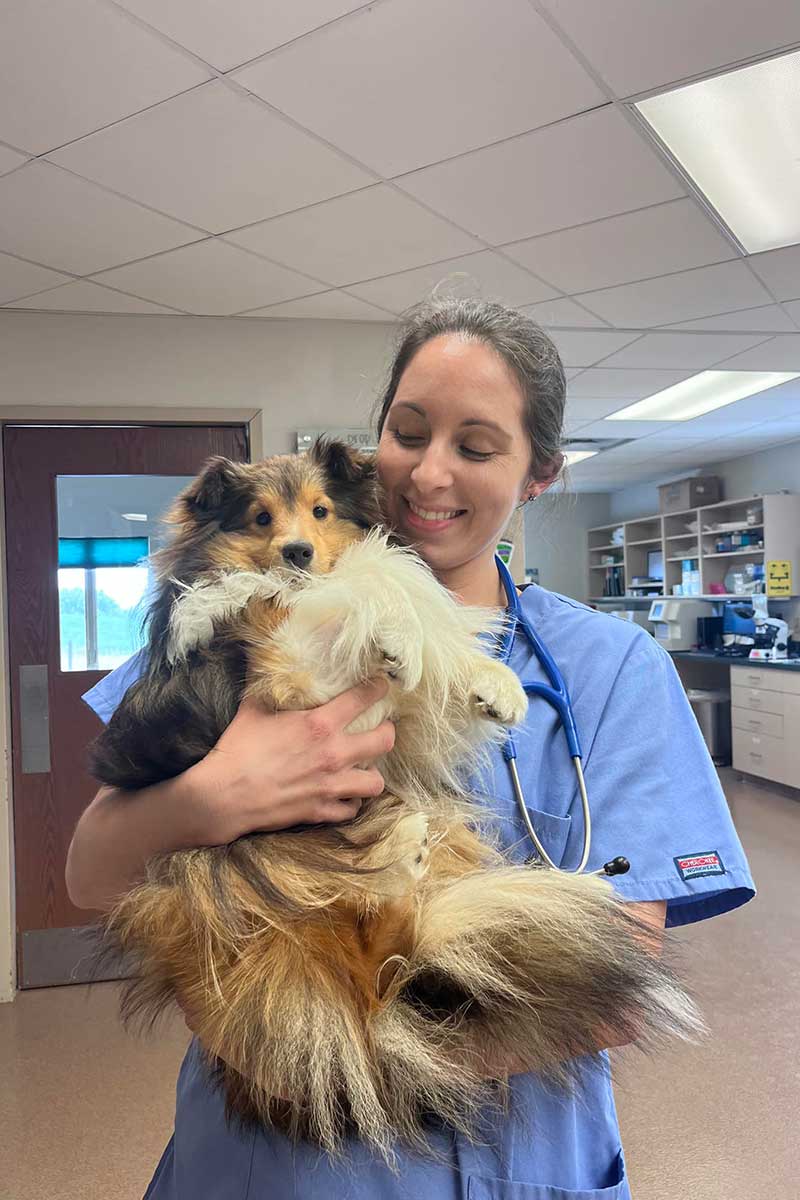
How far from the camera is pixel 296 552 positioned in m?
1.09

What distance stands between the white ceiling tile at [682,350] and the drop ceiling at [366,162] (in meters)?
0.25

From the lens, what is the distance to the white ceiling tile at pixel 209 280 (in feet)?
11.3

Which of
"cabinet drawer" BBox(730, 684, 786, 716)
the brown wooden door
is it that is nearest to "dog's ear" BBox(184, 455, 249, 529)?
the brown wooden door

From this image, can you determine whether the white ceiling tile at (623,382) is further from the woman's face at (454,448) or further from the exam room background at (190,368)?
the woman's face at (454,448)

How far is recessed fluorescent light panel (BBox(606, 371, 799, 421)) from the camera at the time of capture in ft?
19.2

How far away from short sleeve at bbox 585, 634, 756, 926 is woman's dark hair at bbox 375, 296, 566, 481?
0.40 metres

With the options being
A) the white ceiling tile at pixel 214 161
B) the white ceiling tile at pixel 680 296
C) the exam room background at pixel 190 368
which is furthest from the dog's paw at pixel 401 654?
the white ceiling tile at pixel 680 296

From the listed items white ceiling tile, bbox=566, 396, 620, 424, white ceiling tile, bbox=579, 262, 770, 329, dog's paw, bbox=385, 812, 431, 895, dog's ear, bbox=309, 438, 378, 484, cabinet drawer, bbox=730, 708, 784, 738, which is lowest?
cabinet drawer, bbox=730, 708, 784, 738

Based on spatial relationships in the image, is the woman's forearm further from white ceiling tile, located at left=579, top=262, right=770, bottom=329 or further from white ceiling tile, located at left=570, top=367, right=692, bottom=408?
white ceiling tile, located at left=570, top=367, right=692, bottom=408

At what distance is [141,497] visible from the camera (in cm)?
416

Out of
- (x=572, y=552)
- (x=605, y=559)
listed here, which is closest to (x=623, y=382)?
(x=605, y=559)

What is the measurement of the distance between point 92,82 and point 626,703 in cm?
226

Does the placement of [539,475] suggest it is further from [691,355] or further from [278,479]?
[691,355]

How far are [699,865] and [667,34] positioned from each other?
7.08ft
